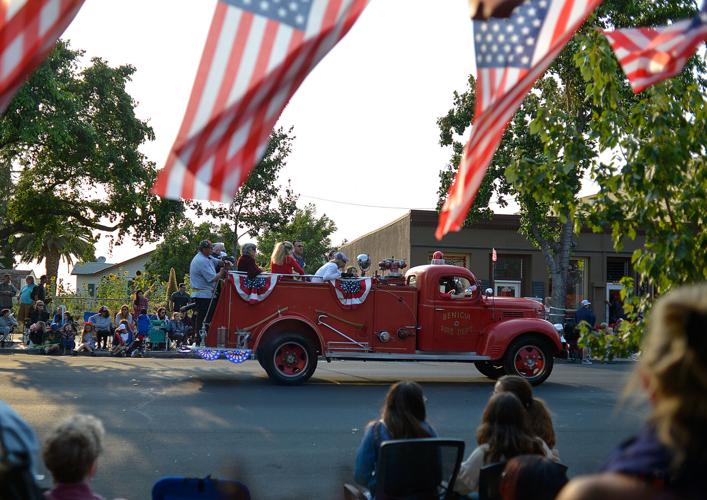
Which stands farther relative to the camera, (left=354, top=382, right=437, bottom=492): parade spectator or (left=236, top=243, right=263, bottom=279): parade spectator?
(left=236, top=243, right=263, bottom=279): parade spectator

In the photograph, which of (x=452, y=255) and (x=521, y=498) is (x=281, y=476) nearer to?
(x=521, y=498)

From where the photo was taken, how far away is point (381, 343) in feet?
46.1

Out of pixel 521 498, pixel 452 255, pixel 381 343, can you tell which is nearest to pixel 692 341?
pixel 521 498

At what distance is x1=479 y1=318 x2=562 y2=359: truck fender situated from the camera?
1412 centimetres

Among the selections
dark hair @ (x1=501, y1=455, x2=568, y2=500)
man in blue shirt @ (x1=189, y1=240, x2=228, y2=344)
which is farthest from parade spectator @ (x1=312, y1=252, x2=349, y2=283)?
dark hair @ (x1=501, y1=455, x2=568, y2=500)

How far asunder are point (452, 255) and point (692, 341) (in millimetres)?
34407

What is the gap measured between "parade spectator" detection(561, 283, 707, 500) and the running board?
12134 millimetres

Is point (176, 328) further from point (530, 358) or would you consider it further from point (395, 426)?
point (395, 426)

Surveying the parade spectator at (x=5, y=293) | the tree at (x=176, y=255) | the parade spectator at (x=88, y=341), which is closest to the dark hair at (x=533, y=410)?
the parade spectator at (x=88, y=341)

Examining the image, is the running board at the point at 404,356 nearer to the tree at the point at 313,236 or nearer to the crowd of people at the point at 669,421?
the crowd of people at the point at 669,421

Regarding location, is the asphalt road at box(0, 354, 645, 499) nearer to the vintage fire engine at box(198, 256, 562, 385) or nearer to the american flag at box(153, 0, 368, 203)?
the vintage fire engine at box(198, 256, 562, 385)

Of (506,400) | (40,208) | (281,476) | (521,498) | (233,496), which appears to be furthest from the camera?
(40,208)

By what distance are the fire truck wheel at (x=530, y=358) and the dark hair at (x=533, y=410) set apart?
30.1ft

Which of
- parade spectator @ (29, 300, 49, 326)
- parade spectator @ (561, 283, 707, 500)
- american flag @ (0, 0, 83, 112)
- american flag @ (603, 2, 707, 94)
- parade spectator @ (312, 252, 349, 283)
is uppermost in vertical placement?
american flag @ (603, 2, 707, 94)
